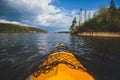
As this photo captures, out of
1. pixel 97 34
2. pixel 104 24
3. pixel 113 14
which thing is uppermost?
pixel 113 14

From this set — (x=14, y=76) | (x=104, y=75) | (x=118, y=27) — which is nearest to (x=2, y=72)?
(x=14, y=76)

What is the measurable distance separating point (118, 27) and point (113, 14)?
12.8 meters

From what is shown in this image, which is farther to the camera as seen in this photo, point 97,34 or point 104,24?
point 104,24

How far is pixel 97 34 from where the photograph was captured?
65.8 m

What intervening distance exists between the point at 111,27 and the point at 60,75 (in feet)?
210

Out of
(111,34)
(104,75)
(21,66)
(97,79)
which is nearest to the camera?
(97,79)

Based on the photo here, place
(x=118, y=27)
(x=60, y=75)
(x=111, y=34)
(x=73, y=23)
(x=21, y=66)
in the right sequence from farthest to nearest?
(x=73, y=23) → (x=118, y=27) → (x=111, y=34) → (x=21, y=66) → (x=60, y=75)

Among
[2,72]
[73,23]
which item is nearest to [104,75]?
[2,72]

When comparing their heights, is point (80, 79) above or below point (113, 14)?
below

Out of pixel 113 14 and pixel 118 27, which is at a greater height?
pixel 113 14

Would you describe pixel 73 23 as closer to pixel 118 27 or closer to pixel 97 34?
pixel 97 34

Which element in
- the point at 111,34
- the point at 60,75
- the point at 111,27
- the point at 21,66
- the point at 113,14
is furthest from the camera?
the point at 113,14

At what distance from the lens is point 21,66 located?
35.9 ft

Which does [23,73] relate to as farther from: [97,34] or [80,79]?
[97,34]
